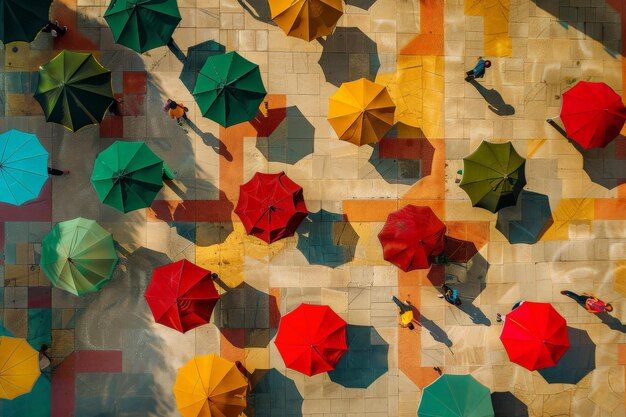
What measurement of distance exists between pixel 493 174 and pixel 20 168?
49.0 ft

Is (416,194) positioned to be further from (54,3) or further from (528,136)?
(54,3)

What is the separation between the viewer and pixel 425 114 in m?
16.4

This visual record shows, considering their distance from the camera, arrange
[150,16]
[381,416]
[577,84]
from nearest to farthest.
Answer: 1. [150,16]
2. [577,84]
3. [381,416]

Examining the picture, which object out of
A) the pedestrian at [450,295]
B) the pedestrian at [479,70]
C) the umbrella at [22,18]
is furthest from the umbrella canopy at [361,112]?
the umbrella at [22,18]

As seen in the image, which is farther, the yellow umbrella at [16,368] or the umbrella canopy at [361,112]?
the umbrella canopy at [361,112]

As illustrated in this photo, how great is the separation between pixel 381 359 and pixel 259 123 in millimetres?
9657

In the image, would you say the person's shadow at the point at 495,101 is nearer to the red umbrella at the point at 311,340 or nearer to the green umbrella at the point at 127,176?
the red umbrella at the point at 311,340

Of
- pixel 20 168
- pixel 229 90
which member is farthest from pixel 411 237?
pixel 20 168

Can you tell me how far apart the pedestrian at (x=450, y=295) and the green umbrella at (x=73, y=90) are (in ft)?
43.0

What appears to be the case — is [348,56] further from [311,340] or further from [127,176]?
[311,340]

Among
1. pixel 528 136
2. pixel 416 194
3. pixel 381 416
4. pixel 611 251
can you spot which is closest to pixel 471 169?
pixel 416 194

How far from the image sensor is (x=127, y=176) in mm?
13867

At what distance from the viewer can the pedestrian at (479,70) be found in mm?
15312

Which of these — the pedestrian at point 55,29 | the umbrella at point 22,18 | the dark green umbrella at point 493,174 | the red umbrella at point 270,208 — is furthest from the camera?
the pedestrian at point 55,29
